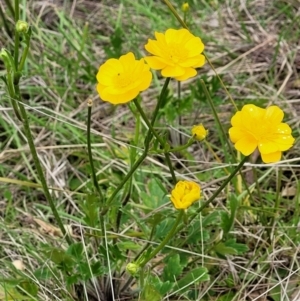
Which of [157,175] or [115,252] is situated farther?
[157,175]

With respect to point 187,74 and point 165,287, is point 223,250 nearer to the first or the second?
point 165,287

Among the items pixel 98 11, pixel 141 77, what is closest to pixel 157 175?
pixel 141 77

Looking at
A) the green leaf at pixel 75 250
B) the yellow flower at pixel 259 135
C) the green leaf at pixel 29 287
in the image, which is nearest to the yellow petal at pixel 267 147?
the yellow flower at pixel 259 135

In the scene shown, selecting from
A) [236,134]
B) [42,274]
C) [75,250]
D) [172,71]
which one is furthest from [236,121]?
[42,274]

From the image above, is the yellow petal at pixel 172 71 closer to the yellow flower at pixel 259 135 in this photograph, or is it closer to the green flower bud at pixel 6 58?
the yellow flower at pixel 259 135

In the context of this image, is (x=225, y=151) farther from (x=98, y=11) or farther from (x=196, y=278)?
(x=98, y=11)

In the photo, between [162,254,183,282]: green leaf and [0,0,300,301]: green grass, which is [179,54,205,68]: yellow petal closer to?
[0,0,300,301]: green grass
